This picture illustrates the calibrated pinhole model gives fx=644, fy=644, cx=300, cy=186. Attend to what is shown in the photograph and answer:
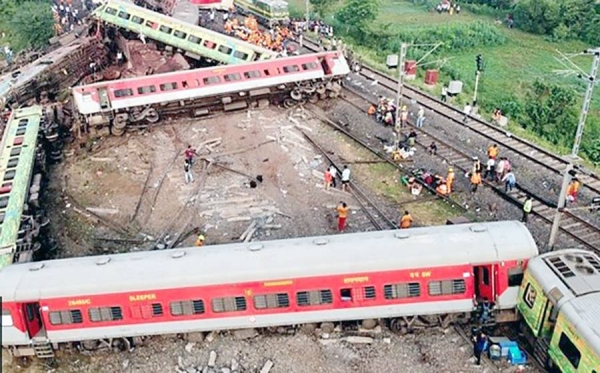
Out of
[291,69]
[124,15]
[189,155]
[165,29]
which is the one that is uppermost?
[124,15]

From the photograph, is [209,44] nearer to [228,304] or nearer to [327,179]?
[327,179]

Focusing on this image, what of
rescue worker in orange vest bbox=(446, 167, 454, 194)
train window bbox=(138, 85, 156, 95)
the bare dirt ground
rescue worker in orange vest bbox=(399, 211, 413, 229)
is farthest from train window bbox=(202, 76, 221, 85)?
rescue worker in orange vest bbox=(399, 211, 413, 229)

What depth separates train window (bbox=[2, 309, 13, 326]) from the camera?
19.3m

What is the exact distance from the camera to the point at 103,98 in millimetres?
35844

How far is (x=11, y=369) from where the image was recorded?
2027cm

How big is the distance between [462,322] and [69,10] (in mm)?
58970

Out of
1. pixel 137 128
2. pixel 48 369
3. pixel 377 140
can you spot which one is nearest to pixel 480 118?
pixel 377 140

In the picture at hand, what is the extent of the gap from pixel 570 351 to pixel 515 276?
2.97 m

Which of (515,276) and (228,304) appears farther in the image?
(228,304)

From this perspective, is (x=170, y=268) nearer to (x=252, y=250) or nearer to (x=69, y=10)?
(x=252, y=250)

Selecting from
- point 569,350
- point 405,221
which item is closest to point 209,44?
point 405,221

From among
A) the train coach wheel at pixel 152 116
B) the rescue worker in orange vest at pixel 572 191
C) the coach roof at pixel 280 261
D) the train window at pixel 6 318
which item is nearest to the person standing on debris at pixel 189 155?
the train coach wheel at pixel 152 116

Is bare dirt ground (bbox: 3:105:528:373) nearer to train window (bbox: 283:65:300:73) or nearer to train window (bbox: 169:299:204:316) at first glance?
train window (bbox: 169:299:204:316)

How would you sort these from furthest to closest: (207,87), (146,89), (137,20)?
(137,20) < (207,87) < (146,89)
